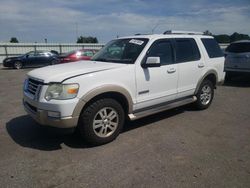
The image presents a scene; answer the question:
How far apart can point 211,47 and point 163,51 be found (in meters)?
1.92

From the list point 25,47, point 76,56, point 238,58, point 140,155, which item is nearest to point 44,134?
point 140,155

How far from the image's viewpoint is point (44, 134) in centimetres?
432

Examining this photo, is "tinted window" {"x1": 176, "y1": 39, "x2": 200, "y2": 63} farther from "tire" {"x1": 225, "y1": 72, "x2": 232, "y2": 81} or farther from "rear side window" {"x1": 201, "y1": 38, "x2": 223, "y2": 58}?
"tire" {"x1": 225, "y1": 72, "x2": 232, "y2": 81}

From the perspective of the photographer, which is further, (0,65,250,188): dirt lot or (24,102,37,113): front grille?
(24,102,37,113): front grille

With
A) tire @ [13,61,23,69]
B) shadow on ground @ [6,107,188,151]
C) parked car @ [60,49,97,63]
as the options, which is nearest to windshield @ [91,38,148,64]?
shadow on ground @ [6,107,188,151]

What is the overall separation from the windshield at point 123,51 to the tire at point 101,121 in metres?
0.94

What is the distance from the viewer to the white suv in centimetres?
342

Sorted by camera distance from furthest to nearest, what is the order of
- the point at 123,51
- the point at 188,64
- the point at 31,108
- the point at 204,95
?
the point at 204,95 → the point at 188,64 → the point at 123,51 → the point at 31,108

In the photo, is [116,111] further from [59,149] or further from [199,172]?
[199,172]

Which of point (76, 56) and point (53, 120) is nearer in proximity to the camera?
point (53, 120)

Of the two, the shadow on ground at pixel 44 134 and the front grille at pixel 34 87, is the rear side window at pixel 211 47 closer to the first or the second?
the shadow on ground at pixel 44 134

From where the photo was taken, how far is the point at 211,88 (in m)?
5.98

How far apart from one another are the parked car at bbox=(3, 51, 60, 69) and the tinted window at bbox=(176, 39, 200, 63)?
A: 14694mm

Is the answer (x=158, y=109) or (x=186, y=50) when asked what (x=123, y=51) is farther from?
(x=186, y=50)
